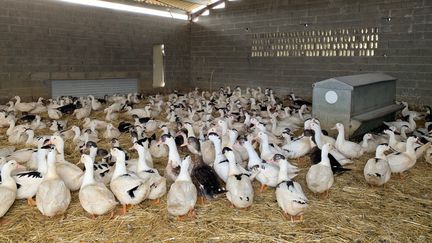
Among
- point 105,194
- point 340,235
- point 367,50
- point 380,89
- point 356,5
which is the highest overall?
point 356,5

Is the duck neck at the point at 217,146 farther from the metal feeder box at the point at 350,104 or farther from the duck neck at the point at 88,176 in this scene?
the metal feeder box at the point at 350,104

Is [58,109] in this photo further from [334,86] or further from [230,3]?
[230,3]

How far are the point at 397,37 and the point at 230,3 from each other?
7.09m

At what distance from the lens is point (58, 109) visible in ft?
31.9

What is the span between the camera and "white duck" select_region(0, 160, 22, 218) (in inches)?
143

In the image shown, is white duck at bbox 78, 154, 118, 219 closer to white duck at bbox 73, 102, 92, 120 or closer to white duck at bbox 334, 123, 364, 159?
white duck at bbox 334, 123, 364, 159

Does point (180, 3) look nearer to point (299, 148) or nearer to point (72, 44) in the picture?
point (72, 44)

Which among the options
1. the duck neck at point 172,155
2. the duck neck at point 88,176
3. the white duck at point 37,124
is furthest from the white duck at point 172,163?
the white duck at point 37,124

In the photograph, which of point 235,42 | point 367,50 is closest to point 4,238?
point 367,50

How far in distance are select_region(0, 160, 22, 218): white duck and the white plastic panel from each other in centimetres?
942

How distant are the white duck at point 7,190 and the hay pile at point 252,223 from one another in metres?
0.16

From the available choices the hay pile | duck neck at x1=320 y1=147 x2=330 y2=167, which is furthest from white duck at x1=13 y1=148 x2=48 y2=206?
duck neck at x1=320 y1=147 x2=330 y2=167

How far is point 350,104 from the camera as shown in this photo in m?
7.12

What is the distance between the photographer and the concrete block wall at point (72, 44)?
11211 millimetres
